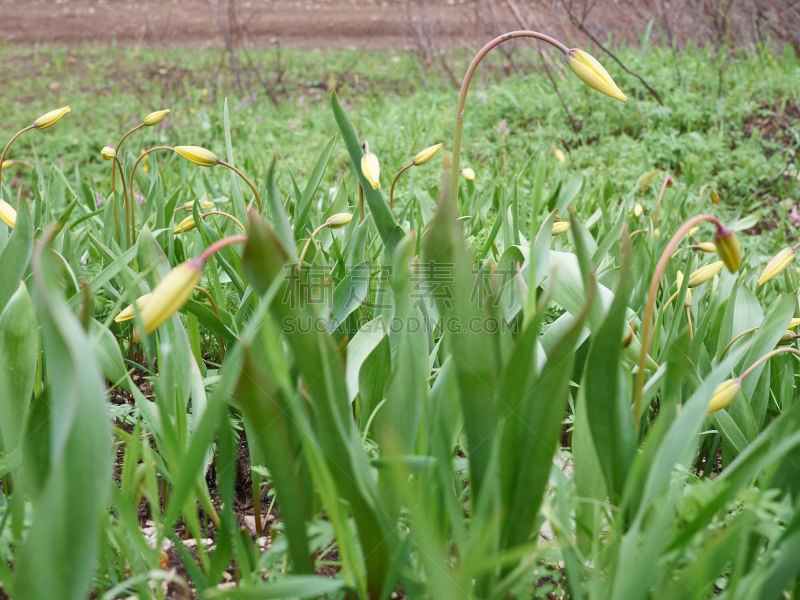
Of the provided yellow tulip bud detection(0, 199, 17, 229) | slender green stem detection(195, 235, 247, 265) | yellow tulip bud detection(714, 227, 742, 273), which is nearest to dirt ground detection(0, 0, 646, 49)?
yellow tulip bud detection(0, 199, 17, 229)

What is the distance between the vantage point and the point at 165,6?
14.5 metres

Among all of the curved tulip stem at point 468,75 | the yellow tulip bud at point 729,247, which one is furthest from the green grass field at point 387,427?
the curved tulip stem at point 468,75

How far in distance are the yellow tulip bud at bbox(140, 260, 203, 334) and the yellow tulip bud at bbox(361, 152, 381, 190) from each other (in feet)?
2.03

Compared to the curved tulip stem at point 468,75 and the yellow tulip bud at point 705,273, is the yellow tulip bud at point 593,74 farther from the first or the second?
the yellow tulip bud at point 705,273

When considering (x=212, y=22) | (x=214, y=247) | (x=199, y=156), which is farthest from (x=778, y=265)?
(x=212, y=22)

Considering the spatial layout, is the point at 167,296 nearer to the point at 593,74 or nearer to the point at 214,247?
the point at 214,247

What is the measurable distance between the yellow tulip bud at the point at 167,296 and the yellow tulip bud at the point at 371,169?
24.4 inches

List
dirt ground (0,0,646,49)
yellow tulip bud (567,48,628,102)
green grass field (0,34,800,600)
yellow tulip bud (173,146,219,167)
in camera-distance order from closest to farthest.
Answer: green grass field (0,34,800,600) < yellow tulip bud (567,48,628,102) < yellow tulip bud (173,146,219,167) < dirt ground (0,0,646,49)

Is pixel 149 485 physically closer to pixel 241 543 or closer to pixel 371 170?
pixel 241 543

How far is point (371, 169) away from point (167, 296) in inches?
26.2

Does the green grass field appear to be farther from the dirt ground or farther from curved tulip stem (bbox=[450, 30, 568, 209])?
the dirt ground

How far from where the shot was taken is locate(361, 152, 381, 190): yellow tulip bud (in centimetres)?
131

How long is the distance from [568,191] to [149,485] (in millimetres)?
1931

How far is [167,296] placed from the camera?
2.44ft
